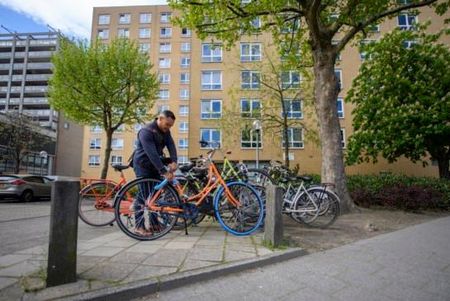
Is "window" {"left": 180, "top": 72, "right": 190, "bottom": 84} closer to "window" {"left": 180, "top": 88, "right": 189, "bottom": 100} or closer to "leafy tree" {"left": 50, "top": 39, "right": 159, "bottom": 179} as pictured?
"window" {"left": 180, "top": 88, "right": 189, "bottom": 100}

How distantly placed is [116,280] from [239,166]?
3.26m

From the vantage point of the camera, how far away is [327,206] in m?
5.81

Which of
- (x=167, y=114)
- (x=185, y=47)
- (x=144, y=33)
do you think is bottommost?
(x=167, y=114)

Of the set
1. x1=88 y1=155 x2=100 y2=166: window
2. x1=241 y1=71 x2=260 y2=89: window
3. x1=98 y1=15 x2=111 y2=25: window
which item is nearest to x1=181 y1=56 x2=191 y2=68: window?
x1=98 y1=15 x2=111 y2=25: window

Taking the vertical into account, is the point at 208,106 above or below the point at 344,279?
above

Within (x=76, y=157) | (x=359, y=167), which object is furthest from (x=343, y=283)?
(x=76, y=157)

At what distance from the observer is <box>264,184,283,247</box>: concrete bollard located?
393cm

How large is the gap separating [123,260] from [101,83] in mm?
15373

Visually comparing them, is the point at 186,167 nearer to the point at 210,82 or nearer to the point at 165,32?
the point at 210,82

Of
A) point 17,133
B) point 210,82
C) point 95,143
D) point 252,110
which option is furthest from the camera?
point 95,143

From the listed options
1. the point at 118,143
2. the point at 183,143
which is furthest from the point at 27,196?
the point at 118,143

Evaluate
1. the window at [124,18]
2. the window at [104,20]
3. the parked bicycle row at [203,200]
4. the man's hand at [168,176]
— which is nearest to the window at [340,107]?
the parked bicycle row at [203,200]

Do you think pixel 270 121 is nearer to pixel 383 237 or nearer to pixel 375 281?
pixel 383 237

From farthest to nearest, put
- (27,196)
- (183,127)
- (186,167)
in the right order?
(183,127), (27,196), (186,167)
